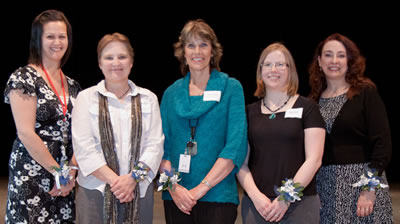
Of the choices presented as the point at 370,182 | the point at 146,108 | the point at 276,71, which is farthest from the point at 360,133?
the point at 146,108

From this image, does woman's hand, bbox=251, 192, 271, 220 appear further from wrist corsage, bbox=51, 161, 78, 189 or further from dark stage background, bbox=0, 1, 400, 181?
dark stage background, bbox=0, 1, 400, 181

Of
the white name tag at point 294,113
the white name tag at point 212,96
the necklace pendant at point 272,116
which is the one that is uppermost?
the white name tag at point 212,96

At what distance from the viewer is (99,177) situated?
2199mm

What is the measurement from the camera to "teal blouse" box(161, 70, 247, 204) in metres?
2.41

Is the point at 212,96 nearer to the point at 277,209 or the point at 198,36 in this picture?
the point at 198,36

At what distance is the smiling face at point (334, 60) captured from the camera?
284cm

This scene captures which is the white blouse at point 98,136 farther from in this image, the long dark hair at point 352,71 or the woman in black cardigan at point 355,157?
the long dark hair at point 352,71

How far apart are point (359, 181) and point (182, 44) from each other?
1420 mm

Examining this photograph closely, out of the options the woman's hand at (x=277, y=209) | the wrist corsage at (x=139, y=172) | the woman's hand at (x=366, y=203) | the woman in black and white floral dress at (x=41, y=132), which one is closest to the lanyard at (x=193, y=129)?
the wrist corsage at (x=139, y=172)

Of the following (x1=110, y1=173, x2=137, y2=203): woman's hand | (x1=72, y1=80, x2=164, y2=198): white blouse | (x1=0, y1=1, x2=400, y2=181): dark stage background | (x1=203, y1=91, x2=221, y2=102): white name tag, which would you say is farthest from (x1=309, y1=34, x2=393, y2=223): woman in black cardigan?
(x1=0, y1=1, x2=400, y2=181): dark stage background

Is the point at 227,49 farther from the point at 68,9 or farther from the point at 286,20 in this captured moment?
the point at 68,9

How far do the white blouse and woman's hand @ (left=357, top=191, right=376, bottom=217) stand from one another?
1.32 metres

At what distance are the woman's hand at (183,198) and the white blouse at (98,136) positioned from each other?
0.20 meters

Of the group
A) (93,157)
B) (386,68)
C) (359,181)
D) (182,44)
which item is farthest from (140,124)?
(386,68)
